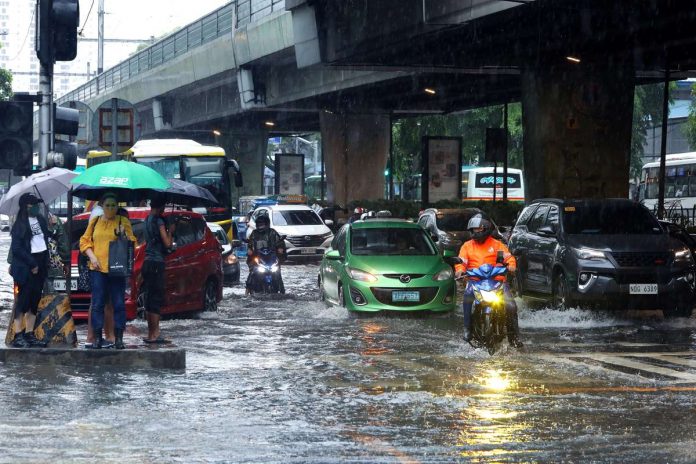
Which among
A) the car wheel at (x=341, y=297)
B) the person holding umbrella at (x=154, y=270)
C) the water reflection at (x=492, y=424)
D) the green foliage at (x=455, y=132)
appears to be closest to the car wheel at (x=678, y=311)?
the car wheel at (x=341, y=297)

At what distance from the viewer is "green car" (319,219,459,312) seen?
59.5ft

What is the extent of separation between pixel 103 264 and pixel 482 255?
4.08 m

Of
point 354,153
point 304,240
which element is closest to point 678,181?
point 354,153

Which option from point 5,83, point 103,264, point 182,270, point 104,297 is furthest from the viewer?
point 5,83

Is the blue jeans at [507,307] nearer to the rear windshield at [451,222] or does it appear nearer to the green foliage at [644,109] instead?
the rear windshield at [451,222]

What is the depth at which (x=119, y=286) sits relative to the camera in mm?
13320

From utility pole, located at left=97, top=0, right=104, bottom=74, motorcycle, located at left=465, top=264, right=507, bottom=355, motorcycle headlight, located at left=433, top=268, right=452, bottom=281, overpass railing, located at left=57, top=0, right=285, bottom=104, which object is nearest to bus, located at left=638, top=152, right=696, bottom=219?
overpass railing, located at left=57, top=0, right=285, bottom=104

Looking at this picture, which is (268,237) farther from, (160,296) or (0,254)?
(0,254)

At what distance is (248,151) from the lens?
2778 inches

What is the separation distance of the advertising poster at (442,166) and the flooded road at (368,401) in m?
27.1

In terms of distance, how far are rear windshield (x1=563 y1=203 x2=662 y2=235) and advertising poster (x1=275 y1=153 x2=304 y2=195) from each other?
43.7 m

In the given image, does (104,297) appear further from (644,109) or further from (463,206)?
(644,109)

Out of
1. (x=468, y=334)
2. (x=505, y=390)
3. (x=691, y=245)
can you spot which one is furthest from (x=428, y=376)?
(x=691, y=245)

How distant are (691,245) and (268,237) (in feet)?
25.0
